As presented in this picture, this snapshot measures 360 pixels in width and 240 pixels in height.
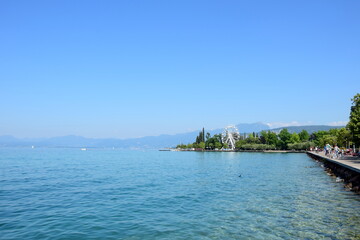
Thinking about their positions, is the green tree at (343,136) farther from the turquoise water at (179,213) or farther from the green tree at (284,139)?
the green tree at (284,139)

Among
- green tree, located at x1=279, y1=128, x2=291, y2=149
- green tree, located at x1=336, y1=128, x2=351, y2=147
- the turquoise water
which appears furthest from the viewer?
green tree, located at x1=279, y1=128, x2=291, y2=149

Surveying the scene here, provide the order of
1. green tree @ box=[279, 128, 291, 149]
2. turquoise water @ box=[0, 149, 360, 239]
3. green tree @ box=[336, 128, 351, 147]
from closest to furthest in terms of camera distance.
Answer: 1. turquoise water @ box=[0, 149, 360, 239]
2. green tree @ box=[336, 128, 351, 147]
3. green tree @ box=[279, 128, 291, 149]

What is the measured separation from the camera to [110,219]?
16672 millimetres

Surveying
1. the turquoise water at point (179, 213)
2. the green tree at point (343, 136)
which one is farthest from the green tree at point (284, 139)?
the turquoise water at point (179, 213)

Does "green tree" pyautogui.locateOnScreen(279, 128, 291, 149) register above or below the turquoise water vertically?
above

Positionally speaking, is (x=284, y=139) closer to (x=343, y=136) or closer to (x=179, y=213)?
(x=343, y=136)

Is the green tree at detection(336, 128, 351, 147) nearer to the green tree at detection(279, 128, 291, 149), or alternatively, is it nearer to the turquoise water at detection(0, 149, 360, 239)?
the turquoise water at detection(0, 149, 360, 239)

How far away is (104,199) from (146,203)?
3581 mm

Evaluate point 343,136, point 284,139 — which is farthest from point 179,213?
point 284,139

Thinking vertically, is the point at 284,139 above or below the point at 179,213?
above

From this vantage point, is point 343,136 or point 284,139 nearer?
point 343,136

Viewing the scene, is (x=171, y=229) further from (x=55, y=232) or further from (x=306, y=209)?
(x=306, y=209)

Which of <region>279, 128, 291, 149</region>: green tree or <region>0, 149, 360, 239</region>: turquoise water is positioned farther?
<region>279, 128, 291, 149</region>: green tree

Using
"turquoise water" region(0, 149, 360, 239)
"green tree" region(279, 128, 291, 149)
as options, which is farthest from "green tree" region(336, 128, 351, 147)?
"green tree" region(279, 128, 291, 149)
